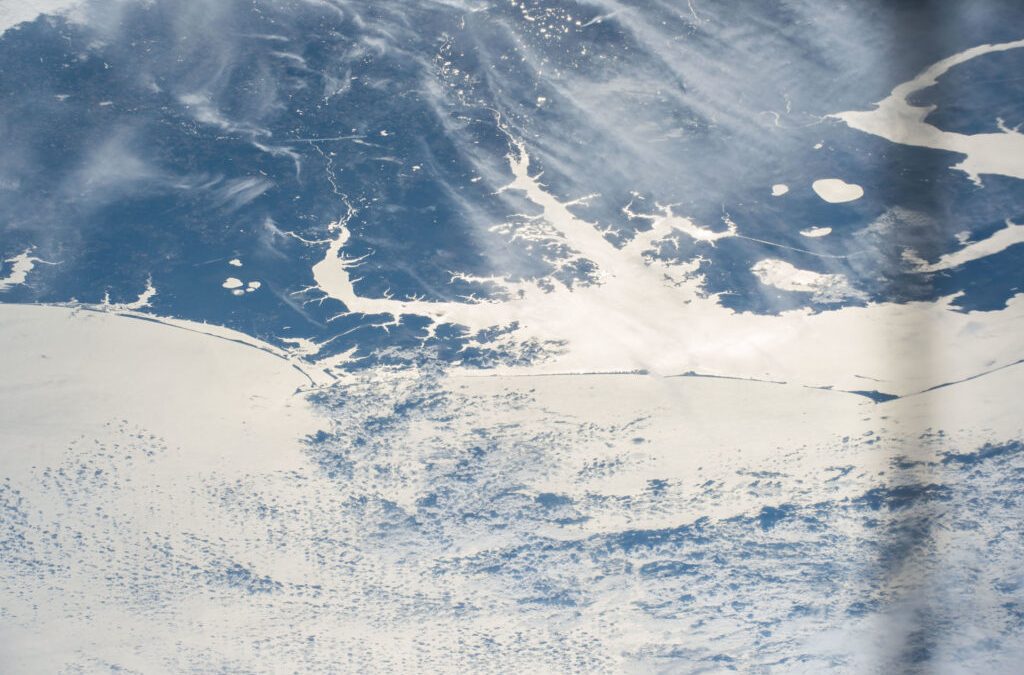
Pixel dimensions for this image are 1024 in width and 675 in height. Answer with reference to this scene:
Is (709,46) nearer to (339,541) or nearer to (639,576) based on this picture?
(639,576)

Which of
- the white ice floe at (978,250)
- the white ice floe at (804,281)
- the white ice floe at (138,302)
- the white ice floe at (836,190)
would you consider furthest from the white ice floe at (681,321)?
the white ice floe at (138,302)

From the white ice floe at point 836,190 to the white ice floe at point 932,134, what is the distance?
0.27m

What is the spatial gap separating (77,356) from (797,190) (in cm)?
382

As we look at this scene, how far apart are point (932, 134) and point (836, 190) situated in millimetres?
514

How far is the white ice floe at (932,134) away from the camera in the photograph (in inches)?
145

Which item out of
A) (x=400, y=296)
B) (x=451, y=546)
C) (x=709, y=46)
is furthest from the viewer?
(x=451, y=546)

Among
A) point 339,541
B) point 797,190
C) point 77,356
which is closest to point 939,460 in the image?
point 797,190

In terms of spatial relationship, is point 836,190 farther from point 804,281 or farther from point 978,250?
point 978,250

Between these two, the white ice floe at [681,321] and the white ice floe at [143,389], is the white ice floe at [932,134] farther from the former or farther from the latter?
the white ice floe at [143,389]

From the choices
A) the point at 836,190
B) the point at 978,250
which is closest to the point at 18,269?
the point at 836,190

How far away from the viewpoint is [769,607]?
453 cm

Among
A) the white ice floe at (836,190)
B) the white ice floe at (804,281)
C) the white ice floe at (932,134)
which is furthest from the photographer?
the white ice floe at (804,281)

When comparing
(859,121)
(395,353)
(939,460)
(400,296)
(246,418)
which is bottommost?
(939,460)

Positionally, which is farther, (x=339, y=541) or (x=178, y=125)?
(x=339, y=541)
